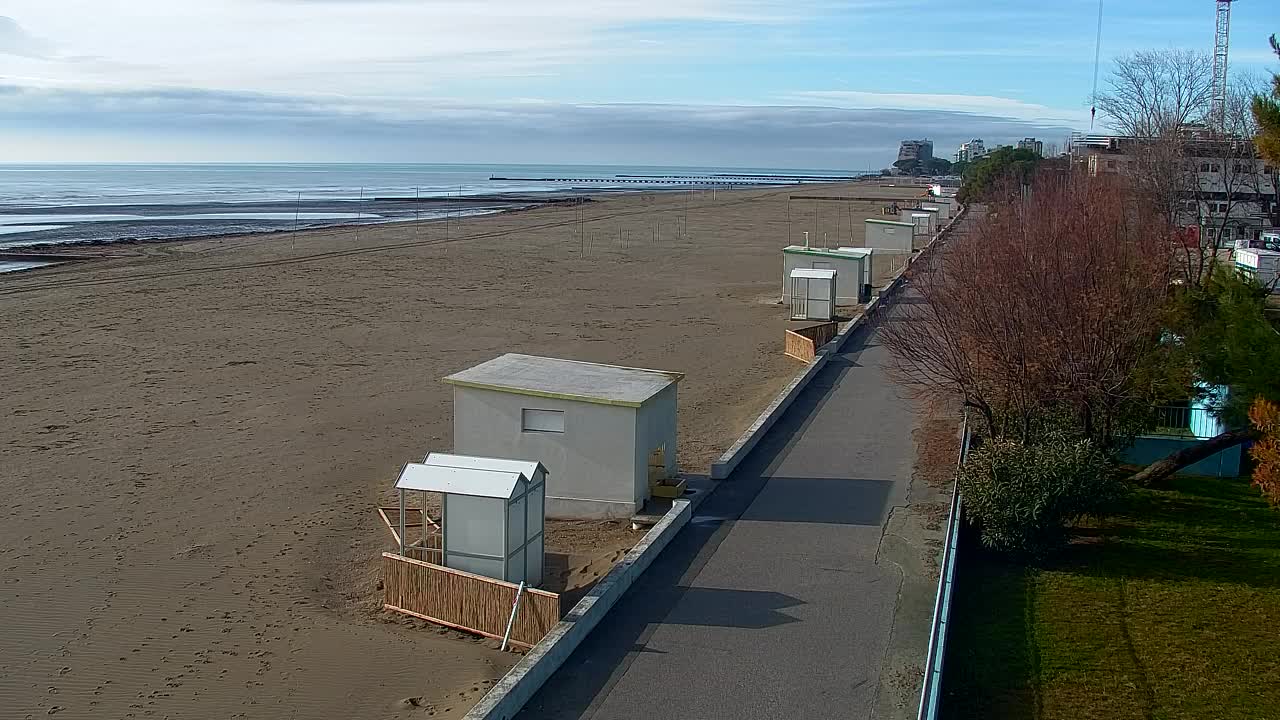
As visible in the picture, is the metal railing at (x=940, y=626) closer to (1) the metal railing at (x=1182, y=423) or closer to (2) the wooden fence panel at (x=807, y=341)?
(1) the metal railing at (x=1182, y=423)

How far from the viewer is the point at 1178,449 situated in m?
20.7

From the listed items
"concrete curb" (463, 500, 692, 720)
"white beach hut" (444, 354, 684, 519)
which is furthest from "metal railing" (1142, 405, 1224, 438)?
"concrete curb" (463, 500, 692, 720)

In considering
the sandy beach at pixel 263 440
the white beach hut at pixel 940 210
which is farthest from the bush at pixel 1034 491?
the white beach hut at pixel 940 210

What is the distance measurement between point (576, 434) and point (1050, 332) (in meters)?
6.79

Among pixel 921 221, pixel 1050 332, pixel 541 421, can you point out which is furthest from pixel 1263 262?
pixel 921 221

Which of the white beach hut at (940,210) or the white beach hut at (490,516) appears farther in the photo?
the white beach hut at (940,210)

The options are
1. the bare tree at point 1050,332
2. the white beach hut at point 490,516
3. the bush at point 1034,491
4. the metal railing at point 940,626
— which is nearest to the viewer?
the metal railing at point 940,626

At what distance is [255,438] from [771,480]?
9.09 metres

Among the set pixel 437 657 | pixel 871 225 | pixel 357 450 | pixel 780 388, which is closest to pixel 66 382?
pixel 357 450

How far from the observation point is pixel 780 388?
24.1m

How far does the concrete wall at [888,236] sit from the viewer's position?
56344mm

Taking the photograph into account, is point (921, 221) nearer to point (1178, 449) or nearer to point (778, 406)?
point (1178, 449)

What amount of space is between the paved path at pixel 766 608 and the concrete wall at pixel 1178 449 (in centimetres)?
545

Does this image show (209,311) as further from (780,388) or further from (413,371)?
(780,388)
